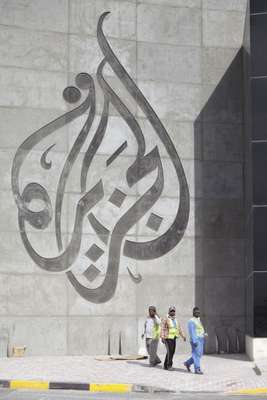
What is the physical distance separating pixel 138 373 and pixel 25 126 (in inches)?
318

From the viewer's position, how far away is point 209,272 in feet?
73.5

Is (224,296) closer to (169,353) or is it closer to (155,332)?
(155,332)

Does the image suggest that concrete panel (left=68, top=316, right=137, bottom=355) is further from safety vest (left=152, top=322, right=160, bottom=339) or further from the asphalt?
safety vest (left=152, top=322, right=160, bottom=339)

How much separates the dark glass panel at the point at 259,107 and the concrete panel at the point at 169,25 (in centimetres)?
333

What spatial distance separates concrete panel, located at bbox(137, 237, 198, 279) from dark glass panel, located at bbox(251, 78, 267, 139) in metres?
3.98

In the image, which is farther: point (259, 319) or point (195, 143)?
point (195, 143)

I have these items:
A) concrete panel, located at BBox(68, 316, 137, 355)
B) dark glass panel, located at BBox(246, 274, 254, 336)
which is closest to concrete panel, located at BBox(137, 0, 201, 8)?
dark glass panel, located at BBox(246, 274, 254, 336)

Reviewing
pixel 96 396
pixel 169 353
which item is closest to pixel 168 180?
pixel 169 353

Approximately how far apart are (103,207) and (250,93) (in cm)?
525

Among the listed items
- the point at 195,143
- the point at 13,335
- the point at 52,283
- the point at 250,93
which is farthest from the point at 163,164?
the point at 13,335

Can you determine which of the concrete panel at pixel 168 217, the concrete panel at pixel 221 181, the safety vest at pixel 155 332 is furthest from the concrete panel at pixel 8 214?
the concrete panel at pixel 221 181

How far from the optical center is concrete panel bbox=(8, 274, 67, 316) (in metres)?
21.0

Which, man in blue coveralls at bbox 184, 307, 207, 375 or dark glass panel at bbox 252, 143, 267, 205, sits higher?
dark glass panel at bbox 252, 143, 267, 205

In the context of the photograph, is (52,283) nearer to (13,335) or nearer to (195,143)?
(13,335)
